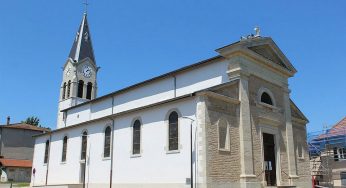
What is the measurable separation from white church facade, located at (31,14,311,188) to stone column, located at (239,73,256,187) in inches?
2.4

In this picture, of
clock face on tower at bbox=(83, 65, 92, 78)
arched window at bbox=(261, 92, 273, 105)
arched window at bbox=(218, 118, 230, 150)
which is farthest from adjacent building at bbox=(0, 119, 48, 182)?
arched window at bbox=(261, 92, 273, 105)

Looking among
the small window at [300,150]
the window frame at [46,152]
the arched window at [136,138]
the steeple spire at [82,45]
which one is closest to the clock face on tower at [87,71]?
the steeple spire at [82,45]

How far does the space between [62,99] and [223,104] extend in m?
31.0

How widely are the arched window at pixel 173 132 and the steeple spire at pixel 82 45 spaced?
2813cm

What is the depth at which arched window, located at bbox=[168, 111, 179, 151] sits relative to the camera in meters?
21.2

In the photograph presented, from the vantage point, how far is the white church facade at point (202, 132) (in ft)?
65.3

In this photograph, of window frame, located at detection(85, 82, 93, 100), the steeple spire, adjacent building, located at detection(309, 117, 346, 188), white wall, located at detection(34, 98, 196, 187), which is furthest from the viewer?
the steeple spire

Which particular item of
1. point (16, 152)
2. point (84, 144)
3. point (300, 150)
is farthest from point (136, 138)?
point (16, 152)

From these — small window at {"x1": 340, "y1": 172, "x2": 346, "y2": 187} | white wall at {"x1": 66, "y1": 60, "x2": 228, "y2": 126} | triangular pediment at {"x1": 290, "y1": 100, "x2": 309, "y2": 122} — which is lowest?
small window at {"x1": 340, "y1": 172, "x2": 346, "y2": 187}

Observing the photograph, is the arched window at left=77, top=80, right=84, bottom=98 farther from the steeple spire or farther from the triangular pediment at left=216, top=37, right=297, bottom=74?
the triangular pediment at left=216, top=37, right=297, bottom=74

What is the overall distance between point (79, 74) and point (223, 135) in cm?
3034

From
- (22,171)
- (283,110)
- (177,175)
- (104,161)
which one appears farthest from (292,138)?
(22,171)

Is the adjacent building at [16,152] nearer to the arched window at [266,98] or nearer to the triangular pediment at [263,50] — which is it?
the arched window at [266,98]

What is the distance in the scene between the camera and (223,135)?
20391mm
